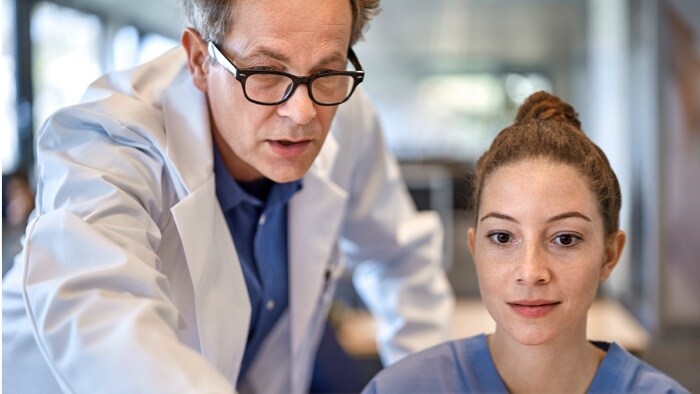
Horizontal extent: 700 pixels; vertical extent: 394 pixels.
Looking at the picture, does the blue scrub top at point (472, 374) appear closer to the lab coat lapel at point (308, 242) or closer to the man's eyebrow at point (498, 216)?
the man's eyebrow at point (498, 216)

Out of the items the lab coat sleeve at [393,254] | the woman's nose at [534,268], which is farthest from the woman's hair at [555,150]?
the lab coat sleeve at [393,254]

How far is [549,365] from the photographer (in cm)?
111

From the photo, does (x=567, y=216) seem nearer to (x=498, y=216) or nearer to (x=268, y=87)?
(x=498, y=216)

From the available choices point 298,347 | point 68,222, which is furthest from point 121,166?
point 298,347

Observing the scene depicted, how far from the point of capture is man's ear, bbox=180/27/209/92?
1152mm

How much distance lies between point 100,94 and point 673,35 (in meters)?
3.47

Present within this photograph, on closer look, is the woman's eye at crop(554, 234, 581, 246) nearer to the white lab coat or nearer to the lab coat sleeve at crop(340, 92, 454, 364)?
the white lab coat

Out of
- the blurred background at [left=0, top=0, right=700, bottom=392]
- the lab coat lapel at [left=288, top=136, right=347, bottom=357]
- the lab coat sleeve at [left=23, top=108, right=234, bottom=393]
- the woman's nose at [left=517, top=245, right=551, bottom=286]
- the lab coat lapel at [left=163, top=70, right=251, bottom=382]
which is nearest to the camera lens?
the lab coat sleeve at [left=23, top=108, right=234, bottom=393]

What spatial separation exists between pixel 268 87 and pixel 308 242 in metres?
0.44

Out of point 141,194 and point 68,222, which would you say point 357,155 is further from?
point 68,222

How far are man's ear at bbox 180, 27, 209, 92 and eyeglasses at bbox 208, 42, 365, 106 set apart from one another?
61 mm

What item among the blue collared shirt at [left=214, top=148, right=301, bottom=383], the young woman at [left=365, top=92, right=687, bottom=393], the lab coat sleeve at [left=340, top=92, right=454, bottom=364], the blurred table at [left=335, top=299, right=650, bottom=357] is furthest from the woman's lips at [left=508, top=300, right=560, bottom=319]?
the blurred table at [left=335, top=299, right=650, bottom=357]

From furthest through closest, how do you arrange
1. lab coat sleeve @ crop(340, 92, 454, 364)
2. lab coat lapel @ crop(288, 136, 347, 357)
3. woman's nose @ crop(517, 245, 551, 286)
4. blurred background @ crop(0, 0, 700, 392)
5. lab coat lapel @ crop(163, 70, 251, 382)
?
blurred background @ crop(0, 0, 700, 392)
lab coat sleeve @ crop(340, 92, 454, 364)
lab coat lapel @ crop(288, 136, 347, 357)
lab coat lapel @ crop(163, 70, 251, 382)
woman's nose @ crop(517, 245, 551, 286)

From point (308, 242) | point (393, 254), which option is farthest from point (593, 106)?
point (308, 242)
